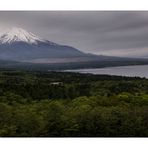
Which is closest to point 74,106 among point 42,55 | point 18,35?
point 42,55

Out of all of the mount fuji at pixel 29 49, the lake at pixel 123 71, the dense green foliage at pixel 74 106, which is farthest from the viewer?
the mount fuji at pixel 29 49

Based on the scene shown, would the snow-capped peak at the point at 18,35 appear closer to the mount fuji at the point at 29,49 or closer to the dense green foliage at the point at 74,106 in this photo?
the mount fuji at the point at 29,49

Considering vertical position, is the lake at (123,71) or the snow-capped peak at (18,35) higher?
the snow-capped peak at (18,35)

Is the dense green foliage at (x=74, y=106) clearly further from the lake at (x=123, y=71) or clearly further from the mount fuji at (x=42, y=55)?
the mount fuji at (x=42, y=55)
